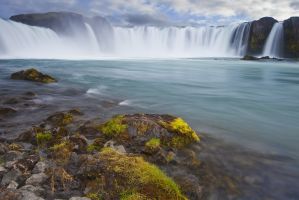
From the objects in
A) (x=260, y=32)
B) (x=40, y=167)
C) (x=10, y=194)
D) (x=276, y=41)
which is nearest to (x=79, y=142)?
(x=40, y=167)

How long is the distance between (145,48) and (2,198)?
8207cm

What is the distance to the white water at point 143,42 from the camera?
209 feet

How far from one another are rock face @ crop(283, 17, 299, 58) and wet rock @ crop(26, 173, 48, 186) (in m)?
69.8

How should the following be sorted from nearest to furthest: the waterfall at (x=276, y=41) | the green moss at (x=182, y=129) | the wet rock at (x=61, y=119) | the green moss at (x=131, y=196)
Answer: the green moss at (x=131, y=196) → the green moss at (x=182, y=129) → the wet rock at (x=61, y=119) → the waterfall at (x=276, y=41)

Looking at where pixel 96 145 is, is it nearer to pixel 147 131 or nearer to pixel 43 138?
pixel 147 131

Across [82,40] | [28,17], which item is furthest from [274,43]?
[28,17]

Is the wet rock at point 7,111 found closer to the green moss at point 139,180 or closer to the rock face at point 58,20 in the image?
the green moss at point 139,180

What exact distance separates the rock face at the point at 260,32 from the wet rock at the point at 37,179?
7179cm

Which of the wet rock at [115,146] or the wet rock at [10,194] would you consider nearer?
the wet rock at [10,194]

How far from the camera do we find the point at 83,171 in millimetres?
5270

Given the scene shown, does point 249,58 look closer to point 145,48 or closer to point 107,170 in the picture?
point 145,48

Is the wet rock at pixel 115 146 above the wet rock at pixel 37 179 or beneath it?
beneath

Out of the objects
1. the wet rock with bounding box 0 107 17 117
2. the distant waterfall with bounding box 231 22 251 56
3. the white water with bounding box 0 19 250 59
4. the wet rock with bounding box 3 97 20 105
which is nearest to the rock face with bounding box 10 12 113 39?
the white water with bounding box 0 19 250 59

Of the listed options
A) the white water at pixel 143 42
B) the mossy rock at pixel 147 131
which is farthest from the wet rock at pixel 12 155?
the white water at pixel 143 42
